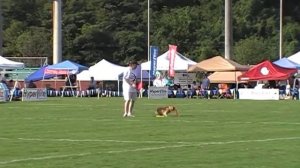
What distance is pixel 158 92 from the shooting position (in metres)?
57.1

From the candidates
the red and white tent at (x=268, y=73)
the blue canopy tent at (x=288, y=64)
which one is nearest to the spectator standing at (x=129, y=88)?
the red and white tent at (x=268, y=73)

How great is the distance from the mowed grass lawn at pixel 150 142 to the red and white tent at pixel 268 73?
29.1 metres

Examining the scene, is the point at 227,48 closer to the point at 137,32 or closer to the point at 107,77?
the point at 107,77

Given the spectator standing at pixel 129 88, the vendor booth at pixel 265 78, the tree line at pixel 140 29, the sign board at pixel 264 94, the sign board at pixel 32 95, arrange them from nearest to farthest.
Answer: the spectator standing at pixel 129 88, the sign board at pixel 32 95, the sign board at pixel 264 94, the vendor booth at pixel 265 78, the tree line at pixel 140 29

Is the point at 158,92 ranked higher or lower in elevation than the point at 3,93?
higher

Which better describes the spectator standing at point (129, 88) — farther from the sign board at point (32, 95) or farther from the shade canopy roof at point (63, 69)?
the shade canopy roof at point (63, 69)

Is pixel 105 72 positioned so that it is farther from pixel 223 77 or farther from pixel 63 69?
pixel 223 77

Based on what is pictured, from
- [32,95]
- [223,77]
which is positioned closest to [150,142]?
[32,95]

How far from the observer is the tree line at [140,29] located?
11838cm

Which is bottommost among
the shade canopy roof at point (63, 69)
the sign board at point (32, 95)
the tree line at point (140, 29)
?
the sign board at point (32, 95)

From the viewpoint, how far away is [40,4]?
437ft

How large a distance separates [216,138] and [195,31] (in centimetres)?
10388

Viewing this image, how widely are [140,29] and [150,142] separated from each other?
105964mm

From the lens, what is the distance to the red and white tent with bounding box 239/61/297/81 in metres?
56.6
